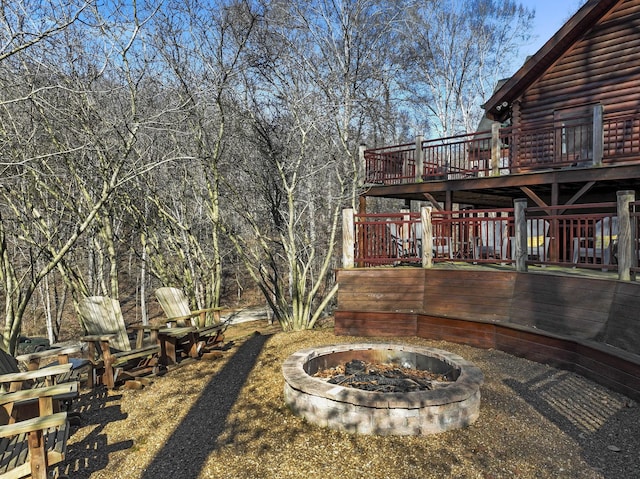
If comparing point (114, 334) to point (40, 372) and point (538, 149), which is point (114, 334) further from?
point (538, 149)

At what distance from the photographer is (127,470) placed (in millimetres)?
3895

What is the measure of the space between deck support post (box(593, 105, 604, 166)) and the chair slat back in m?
10.1

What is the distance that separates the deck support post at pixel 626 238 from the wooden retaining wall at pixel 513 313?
0.73ft

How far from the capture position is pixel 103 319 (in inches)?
257

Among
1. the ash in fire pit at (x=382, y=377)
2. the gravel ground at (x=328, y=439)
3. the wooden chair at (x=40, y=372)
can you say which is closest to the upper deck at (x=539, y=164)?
the gravel ground at (x=328, y=439)

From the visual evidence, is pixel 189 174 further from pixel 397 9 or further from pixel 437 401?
pixel 437 401

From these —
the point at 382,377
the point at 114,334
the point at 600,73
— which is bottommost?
the point at 382,377

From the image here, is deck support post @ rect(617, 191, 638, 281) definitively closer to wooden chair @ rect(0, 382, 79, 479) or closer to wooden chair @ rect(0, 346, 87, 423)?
wooden chair @ rect(0, 382, 79, 479)

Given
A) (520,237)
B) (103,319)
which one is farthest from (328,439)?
(520,237)

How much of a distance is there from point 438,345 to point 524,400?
101 inches

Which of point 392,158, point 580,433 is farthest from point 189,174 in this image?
point 580,433

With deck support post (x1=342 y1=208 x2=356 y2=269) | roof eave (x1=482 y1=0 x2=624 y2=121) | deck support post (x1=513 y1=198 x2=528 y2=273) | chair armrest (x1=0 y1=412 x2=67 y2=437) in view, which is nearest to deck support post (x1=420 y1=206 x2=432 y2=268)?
deck support post (x1=342 y1=208 x2=356 y2=269)

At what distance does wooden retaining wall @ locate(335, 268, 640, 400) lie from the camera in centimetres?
555

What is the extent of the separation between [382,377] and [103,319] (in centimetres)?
436
